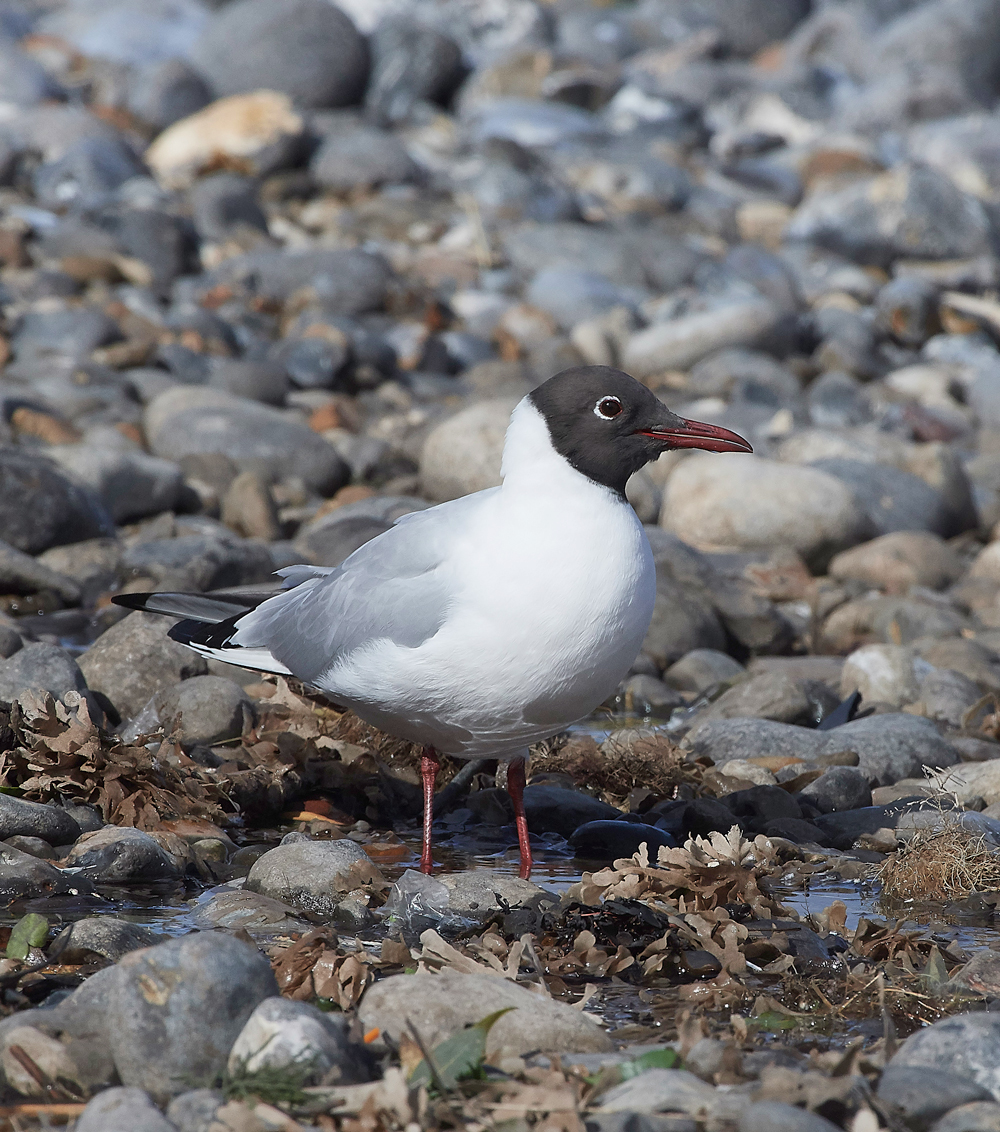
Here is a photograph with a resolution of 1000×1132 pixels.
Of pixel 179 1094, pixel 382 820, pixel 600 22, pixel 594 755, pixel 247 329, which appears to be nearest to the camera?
pixel 179 1094

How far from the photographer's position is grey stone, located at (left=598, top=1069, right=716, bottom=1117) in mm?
3131

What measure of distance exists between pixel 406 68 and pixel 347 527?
1735 cm

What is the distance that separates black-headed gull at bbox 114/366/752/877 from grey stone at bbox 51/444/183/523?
211 inches

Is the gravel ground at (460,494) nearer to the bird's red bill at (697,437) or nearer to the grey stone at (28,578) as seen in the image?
the grey stone at (28,578)

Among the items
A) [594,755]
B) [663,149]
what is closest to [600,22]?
[663,149]

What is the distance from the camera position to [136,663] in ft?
21.3

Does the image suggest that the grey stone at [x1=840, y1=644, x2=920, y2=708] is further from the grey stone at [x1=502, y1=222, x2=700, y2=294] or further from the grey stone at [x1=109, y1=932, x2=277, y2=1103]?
the grey stone at [x1=502, y1=222, x2=700, y2=294]

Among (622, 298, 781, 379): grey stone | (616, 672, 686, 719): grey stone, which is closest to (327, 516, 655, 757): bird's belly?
(616, 672, 686, 719): grey stone

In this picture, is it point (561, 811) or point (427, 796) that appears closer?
point (427, 796)

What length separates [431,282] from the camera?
16.5 meters

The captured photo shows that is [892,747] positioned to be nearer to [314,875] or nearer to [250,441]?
[314,875]

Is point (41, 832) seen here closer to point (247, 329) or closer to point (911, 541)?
point (911, 541)

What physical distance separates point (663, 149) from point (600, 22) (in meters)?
8.00

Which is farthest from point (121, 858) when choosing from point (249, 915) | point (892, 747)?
point (892, 747)
